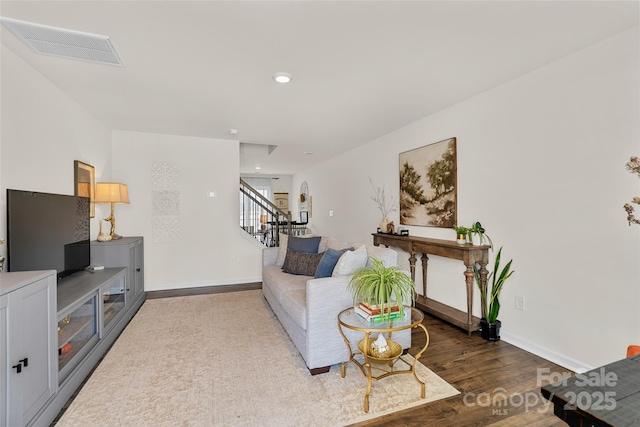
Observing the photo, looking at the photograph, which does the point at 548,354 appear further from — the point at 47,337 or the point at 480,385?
the point at 47,337

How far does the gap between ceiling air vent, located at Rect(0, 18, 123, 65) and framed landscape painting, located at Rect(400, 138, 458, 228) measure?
3275 mm

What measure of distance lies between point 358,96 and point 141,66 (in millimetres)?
1963

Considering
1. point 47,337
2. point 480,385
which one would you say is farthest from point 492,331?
point 47,337

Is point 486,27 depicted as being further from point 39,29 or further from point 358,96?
point 39,29

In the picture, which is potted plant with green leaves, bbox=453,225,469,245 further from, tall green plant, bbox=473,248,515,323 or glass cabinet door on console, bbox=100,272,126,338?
glass cabinet door on console, bbox=100,272,126,338

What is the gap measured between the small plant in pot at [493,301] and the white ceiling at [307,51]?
1772mm

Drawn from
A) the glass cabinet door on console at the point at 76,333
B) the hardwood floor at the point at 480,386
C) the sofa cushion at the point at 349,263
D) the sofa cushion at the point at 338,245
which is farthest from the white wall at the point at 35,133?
the hardwood floor at the point at 480,386

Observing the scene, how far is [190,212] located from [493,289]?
14.0 ft

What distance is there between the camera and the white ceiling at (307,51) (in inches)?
69.2

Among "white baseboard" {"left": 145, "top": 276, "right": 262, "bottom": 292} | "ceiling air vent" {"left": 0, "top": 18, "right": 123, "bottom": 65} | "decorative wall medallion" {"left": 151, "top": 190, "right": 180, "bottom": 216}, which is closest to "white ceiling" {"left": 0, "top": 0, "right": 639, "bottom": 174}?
"ceiling air vent" {"left": 0, "top": 18, "right": 123, "bottom": 65}

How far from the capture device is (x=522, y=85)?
2.65 meters

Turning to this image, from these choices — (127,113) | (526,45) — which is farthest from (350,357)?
(127,113)

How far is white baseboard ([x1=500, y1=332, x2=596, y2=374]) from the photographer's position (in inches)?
89.3

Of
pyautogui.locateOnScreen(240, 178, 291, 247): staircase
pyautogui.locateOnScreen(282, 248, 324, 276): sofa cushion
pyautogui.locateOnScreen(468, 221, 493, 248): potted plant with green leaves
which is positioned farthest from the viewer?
pyautogui.locateOnScreen(240, 178, 291, 247): staircase
